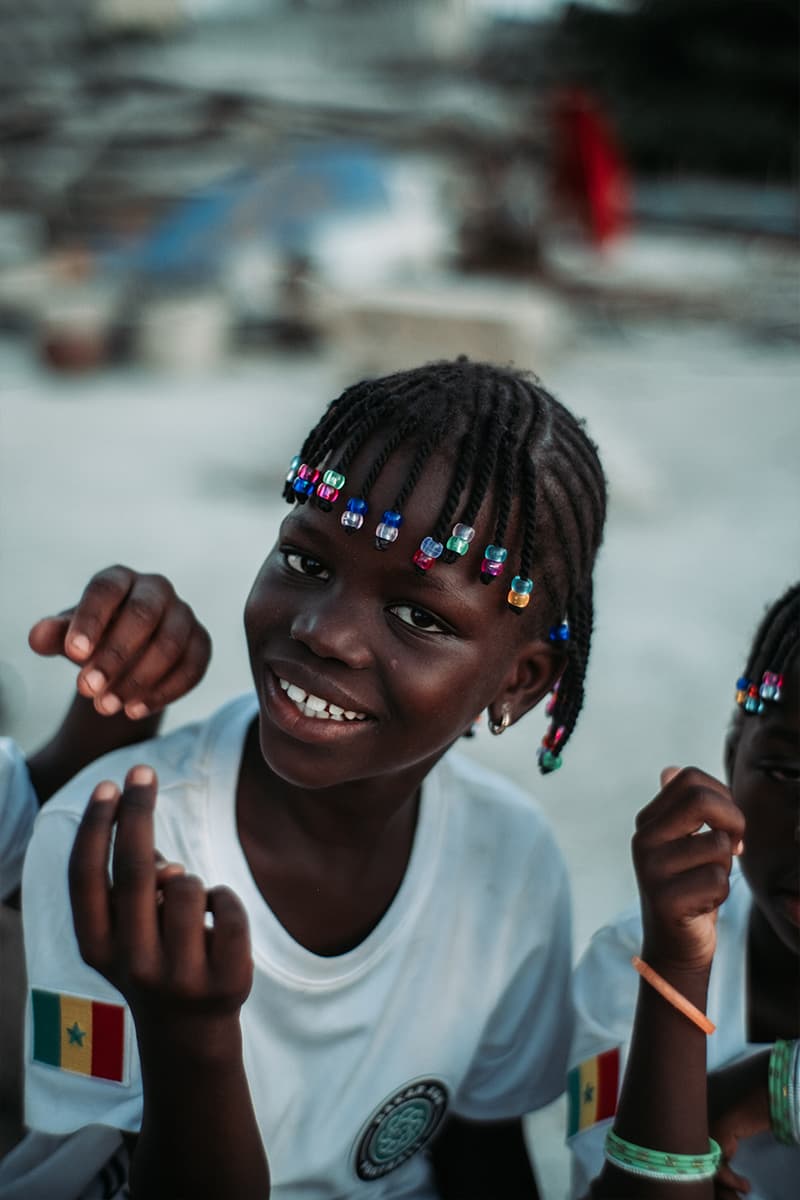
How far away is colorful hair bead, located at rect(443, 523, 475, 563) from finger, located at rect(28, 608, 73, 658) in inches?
19.1

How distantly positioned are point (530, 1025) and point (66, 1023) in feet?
2.14

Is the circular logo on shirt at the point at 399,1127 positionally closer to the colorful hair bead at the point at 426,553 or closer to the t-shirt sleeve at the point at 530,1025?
the t-shirt sleeve at the point at 530,1025

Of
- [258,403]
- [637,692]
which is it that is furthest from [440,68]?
[637,692]

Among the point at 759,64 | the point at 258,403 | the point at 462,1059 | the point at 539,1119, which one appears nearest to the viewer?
the point at 462,1059

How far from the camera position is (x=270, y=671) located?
1.47 metres

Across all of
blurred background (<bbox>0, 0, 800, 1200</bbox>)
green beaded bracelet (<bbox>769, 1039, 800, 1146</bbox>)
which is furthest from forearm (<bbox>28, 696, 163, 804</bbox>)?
blurred background (<bbox>0, 0, 800, 1200</bbox>)

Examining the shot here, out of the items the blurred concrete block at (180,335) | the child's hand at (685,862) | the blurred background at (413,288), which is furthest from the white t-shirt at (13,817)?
the blurred concrete block at (180,335)

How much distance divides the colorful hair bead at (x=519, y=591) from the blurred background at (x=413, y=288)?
1360 mm

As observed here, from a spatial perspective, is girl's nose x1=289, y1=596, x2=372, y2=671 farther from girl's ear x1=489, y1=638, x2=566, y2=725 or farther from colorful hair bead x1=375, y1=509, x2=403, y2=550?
girl's ear x1=489, y1=638, x2=566, y2=725

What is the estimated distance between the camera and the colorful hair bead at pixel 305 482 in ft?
4.90

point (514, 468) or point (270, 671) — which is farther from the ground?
point (514, 468)

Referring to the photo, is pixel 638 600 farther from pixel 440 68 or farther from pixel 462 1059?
pixel 440 68

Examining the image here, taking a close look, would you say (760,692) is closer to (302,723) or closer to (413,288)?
(302,723)

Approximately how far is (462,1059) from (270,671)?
63 cm
